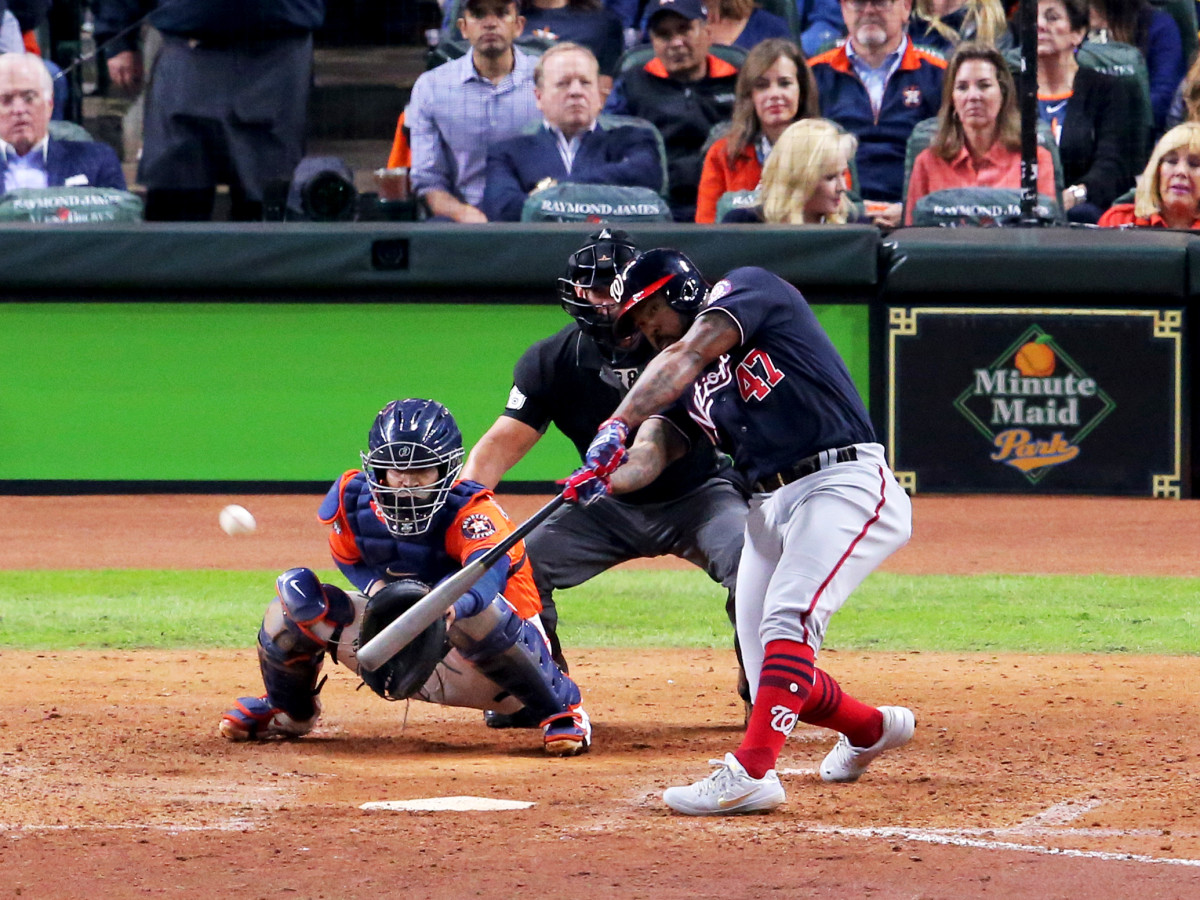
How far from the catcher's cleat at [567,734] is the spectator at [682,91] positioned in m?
5.85

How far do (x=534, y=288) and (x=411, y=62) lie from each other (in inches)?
76.4

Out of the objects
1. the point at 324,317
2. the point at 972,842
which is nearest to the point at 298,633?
the point at 972,842

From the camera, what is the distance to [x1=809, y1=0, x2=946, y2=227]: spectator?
35.4ft

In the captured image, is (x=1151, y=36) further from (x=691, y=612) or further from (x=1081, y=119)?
(x=691, y=612)

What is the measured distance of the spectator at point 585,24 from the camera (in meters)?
11.5

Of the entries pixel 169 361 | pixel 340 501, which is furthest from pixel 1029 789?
pixel 169 361

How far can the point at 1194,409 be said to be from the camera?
10.1 meters

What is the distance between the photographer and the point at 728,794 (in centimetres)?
458

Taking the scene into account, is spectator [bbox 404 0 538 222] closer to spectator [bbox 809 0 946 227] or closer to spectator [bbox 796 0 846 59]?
spectator [bbox 809 0 946 227]

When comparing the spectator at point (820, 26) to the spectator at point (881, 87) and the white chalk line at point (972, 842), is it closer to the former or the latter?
the spectator at point (881, 87)

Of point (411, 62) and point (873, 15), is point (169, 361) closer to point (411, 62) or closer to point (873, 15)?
point (411, 62)

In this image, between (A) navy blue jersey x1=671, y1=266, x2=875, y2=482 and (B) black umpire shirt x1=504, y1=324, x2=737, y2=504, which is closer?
(A) navy blue jersey x1=671, y1=266, x2=875, y2=482

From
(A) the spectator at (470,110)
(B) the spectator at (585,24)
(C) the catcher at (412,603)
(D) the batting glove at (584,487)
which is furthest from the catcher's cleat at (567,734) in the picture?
(B) the spectator at (585,24)

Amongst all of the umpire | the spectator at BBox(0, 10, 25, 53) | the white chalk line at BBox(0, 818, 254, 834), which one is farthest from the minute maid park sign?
the white chalk line at BBox(0, 818, 254, 834)
